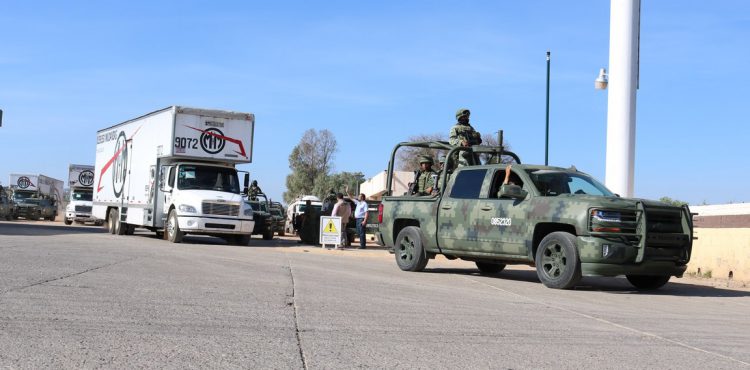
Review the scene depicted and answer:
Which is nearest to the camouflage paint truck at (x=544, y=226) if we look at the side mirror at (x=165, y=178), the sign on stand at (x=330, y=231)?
the sign on stand at (x=330, y=231)

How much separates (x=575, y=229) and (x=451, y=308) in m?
3.43

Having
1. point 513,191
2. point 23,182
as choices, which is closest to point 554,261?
point 513,191

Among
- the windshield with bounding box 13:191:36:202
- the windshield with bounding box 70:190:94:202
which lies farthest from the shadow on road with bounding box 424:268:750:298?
the windshield with bounding box 13:191:36:202

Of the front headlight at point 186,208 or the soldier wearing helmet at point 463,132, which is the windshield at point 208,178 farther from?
the soldier wearing helmet at point 463,132

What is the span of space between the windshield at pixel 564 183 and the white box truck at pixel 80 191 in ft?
112

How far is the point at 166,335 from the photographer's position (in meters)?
6.43

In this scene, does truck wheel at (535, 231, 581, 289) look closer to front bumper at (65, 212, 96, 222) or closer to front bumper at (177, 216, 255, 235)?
front bumper at (177, 216, 255, 235)

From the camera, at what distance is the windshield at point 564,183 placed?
499 inches

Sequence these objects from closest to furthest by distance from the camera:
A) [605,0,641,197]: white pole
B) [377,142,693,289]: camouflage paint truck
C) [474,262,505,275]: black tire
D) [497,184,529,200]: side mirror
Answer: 1. [377,142,693,289]: camouflage paint truck
2. [497,184,529,200]: side mirror
3. [474,262,505,275]: black tire
4. [605,0,641,197]: white pole

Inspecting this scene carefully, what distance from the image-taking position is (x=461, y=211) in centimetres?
1347

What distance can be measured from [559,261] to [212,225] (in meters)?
12.9

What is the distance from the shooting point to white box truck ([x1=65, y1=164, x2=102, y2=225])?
42.5 meters

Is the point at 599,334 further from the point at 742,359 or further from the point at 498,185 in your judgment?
the point at 498,185

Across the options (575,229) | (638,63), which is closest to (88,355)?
(575,229)
